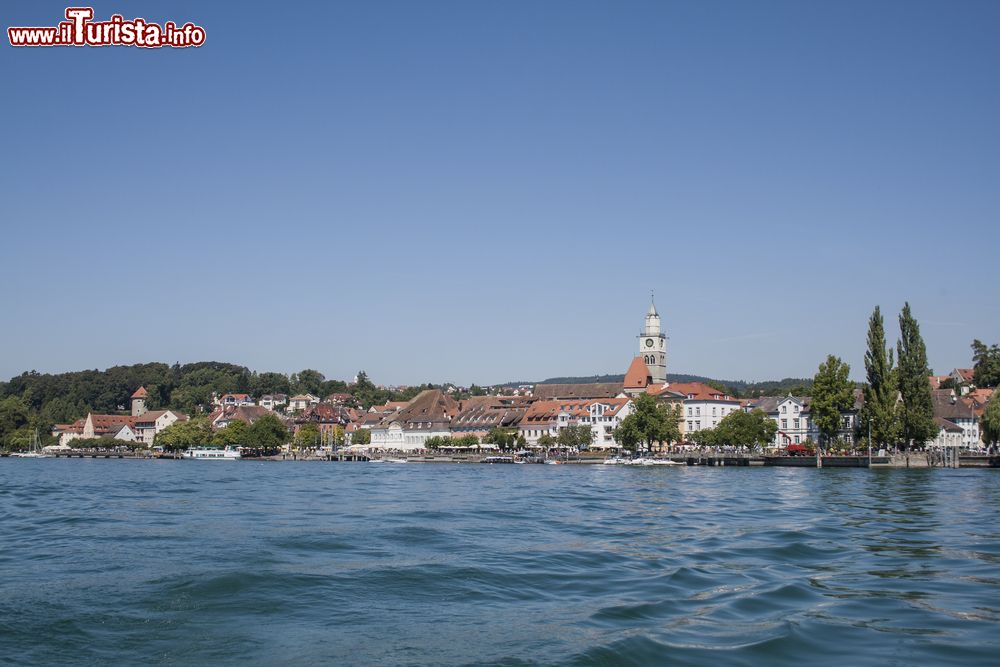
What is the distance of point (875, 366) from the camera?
74.3 m

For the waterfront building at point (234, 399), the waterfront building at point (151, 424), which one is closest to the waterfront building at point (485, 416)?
the waterfront building at point (151, 424)

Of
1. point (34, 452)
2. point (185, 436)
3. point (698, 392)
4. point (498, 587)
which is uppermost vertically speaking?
point (698, 392)

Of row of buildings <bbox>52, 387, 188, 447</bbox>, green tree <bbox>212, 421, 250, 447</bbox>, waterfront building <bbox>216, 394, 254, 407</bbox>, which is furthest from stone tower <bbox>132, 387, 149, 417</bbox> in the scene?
green tree <bbox>212, 421, 250, 447</bbox>

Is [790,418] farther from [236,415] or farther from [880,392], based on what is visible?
[236,415]

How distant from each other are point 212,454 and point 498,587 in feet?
369

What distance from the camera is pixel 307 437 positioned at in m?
125

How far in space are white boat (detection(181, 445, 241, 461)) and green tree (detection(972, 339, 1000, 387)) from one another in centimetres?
9462

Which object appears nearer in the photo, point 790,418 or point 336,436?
point 790,418

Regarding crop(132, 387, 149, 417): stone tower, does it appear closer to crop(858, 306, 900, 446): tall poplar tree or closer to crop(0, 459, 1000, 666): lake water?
crop(858, 306, 900, 446): tall poplar tree

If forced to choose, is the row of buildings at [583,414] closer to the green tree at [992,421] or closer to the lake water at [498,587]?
the green tree at [992,421]

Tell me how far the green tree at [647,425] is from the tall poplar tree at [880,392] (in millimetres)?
19845

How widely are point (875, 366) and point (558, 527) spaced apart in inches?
2197

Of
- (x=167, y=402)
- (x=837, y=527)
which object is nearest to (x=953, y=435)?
(x=837, y=527)

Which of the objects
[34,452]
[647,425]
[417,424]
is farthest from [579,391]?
[34,452]
